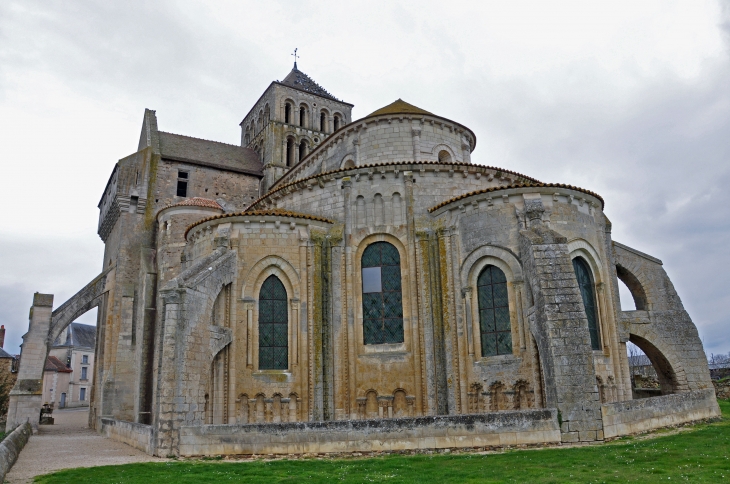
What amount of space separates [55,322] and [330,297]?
14600 millimetres

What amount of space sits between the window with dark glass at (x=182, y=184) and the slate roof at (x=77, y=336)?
38.0 metres

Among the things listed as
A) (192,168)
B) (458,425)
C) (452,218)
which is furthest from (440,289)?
(192,168)

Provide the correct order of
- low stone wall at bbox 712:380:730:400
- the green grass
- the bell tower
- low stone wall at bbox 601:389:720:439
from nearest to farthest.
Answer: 1. the green grass
2. low stone wall at bbox 601:389:720:439
3. low stone wall at bbox 712:380:730:400
4. the bell tower

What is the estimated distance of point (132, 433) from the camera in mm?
15664

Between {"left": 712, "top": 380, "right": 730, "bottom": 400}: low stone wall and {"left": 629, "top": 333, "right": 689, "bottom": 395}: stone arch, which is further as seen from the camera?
{"left": 712, "top": 380, "right": 730, "bottom": 400}: low stone wall

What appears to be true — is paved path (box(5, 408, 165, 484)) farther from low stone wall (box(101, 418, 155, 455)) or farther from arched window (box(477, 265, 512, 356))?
arched window (box(477, 265, 512, 356))

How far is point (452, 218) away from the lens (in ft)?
56.1

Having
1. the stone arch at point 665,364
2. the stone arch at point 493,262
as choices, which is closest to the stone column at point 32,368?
the stone arch at point 493,262

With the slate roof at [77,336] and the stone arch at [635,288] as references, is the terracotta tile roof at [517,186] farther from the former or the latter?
the slate roof at [77,336]

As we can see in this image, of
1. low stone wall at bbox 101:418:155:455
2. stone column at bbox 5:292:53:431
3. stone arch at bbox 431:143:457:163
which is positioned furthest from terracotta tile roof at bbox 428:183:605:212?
stone column at bbox 5:292:53:431

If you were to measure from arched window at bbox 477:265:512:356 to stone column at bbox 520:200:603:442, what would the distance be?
1697 mm

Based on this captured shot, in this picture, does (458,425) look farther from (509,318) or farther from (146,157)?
(146,157)

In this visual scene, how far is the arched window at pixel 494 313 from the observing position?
51.0 ft

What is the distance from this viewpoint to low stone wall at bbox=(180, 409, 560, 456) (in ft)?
36.8
